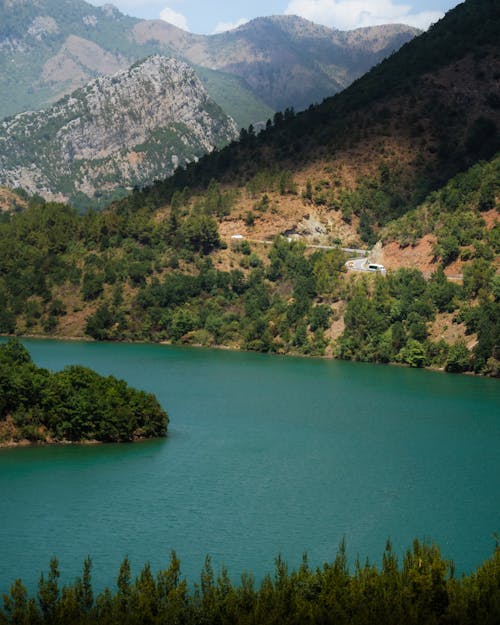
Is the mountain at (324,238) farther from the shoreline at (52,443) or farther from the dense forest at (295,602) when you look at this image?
the dense forest at (295,602)

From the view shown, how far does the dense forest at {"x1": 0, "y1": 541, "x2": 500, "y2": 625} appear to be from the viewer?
105 feet

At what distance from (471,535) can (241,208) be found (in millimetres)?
96724

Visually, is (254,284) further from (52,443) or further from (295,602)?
(295,602)

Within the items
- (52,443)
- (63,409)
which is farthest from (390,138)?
(52,443)

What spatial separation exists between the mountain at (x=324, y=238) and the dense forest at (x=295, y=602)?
64.8m

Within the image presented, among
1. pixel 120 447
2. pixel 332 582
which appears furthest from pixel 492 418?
pixel 332 582

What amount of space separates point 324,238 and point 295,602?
106 metres

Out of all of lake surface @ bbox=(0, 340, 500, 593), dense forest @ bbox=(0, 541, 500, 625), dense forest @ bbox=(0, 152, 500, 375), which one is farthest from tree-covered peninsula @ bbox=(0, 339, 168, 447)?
dense forest @ bbox=(0, 152, 500, 375)

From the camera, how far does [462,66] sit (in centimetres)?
14912

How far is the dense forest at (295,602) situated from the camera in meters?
32.0

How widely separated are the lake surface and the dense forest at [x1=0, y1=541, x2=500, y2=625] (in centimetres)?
635

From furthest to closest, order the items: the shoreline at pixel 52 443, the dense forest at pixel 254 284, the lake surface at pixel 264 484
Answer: the dense forest at pixel 254 284 → the shoreline at pixel 52 443 → the lake surface at pixel 264 484

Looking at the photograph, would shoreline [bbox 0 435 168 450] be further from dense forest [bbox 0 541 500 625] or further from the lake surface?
dense forest [bbox 0 541 500 625]

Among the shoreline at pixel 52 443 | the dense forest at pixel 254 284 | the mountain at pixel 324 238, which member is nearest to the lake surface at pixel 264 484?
the shoreline at pixel 52 443
